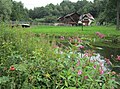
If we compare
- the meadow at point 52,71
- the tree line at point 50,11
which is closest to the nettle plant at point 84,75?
the meadow at point 52,71

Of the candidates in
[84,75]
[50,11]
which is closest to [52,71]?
[84,75]

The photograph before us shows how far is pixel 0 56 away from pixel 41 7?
10947 cm

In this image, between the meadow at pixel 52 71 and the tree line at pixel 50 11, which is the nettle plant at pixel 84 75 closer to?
the meadow at pixel 52 71

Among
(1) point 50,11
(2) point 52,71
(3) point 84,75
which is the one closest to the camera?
(3) point 84,75

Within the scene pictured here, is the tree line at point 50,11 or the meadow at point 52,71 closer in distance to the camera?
the meadow at point 52,71

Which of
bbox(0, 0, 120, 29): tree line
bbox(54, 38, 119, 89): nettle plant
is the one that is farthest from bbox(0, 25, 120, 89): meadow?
bbox(0, 0, 120, 29): tree line

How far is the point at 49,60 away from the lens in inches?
163

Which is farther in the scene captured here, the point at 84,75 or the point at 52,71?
the point at 52,71

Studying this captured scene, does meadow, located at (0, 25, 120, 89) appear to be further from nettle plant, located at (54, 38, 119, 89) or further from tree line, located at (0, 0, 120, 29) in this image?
tree line, located at (0, 0, 120, 29)

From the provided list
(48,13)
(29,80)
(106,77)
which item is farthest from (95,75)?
(48,13)

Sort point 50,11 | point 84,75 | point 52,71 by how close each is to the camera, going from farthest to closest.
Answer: point 50,11
point 52,71
point 84,75

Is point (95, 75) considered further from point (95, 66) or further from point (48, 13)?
point (48, 13)

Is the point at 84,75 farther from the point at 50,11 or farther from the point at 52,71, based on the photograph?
the point at 50,11

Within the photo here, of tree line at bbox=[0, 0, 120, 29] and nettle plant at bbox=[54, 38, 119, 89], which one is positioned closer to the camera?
nettle plant at bbox=[54, 38, 119, 89]
